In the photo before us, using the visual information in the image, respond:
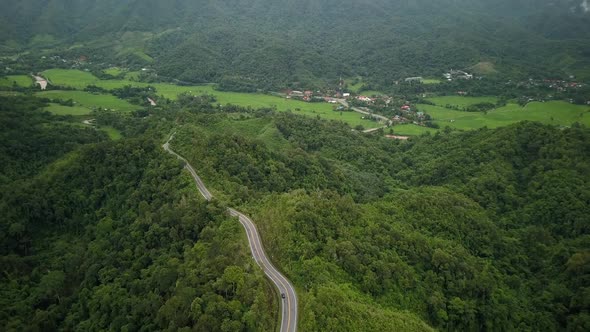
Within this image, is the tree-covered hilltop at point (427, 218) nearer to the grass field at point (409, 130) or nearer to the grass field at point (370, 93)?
the grass field at point (409, 130)

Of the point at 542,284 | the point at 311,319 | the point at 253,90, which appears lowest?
the point at 253,90

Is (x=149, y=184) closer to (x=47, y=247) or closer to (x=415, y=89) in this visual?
(x=47, y=247)

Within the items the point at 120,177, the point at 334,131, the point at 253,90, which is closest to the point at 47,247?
the point at 120,177

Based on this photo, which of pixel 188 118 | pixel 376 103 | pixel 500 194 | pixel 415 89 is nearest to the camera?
pixel 500 194

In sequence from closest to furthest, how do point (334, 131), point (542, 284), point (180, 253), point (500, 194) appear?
point (180, 253) → point (542, 284) → point (500, 194) → point (334, 131)

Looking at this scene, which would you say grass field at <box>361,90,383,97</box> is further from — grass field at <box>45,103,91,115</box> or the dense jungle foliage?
grass field at <box>45,103,91,115</box>

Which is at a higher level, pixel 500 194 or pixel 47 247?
pixel 500 194
